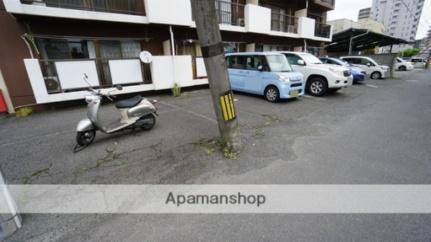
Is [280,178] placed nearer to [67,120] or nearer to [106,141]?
[106,141]

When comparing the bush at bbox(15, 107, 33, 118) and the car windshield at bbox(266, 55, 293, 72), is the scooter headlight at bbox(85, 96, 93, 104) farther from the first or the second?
the car windshield at bbox(266, 55, 293, 72)

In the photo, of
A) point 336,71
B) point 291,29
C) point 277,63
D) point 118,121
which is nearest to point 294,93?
point 277,63

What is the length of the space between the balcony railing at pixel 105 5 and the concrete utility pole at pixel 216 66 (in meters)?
6.35

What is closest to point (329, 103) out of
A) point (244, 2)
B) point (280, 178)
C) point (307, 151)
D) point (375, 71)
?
point (307, 151)

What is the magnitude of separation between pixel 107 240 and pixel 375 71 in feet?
58.9

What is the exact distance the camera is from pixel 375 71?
532 inches

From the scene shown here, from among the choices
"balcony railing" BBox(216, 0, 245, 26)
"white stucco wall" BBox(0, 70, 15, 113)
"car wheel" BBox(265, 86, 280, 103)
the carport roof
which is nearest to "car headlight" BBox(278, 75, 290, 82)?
"car wheel" BBox(265, 86, 280, 103)

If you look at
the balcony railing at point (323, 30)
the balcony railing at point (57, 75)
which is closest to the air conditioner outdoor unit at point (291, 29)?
the balcony railing at point (323, 30)

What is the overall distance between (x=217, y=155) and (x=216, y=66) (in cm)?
158

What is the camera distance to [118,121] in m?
4.34

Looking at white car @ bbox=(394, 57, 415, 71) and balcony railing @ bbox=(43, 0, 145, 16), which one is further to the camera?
white car @ bbox=(394, 57, 415, 71)

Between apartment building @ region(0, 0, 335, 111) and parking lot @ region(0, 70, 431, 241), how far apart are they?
1.28m

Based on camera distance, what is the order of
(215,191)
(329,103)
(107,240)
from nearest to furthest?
(107,240), (215,191), (329,103)

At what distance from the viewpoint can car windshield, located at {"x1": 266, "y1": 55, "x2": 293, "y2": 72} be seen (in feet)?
22.1
